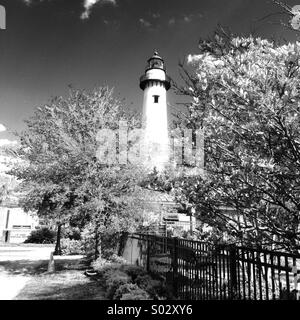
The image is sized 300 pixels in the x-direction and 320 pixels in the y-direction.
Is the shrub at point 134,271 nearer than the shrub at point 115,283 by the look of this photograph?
No

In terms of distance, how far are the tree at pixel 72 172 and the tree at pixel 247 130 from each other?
23.4ft

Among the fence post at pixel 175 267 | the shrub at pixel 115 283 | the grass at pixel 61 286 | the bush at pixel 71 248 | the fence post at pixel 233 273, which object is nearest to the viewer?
the fence post at pixel 233 273

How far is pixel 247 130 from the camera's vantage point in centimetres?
359

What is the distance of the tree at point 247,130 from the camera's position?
10.9ft

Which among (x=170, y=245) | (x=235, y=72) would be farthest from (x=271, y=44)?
(x=170, y=245)

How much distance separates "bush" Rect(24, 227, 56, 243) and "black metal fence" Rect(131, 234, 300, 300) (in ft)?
64.5

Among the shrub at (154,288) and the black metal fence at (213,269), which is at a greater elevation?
the black metal fence at (213,269)

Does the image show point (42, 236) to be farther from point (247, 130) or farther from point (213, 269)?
point (247, 130)

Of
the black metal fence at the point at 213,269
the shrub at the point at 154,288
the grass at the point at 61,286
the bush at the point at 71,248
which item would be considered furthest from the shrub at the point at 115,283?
the bush at the point at 71,248

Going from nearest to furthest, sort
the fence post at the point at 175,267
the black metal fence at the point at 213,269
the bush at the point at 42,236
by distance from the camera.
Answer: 1. the black metal fence at the point at 213,269
2. the fence post at the point at 175,267
3. the bush at the point at 42,236

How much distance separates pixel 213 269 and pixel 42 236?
77.7ft

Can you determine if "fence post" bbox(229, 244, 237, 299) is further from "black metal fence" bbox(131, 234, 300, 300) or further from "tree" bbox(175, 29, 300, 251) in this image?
"tree" bbox(175, 29, 300, 251)

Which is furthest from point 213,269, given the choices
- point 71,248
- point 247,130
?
point 71,248

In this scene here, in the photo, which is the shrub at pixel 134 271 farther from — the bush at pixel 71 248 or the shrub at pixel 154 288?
the bush at pixel 71 248
